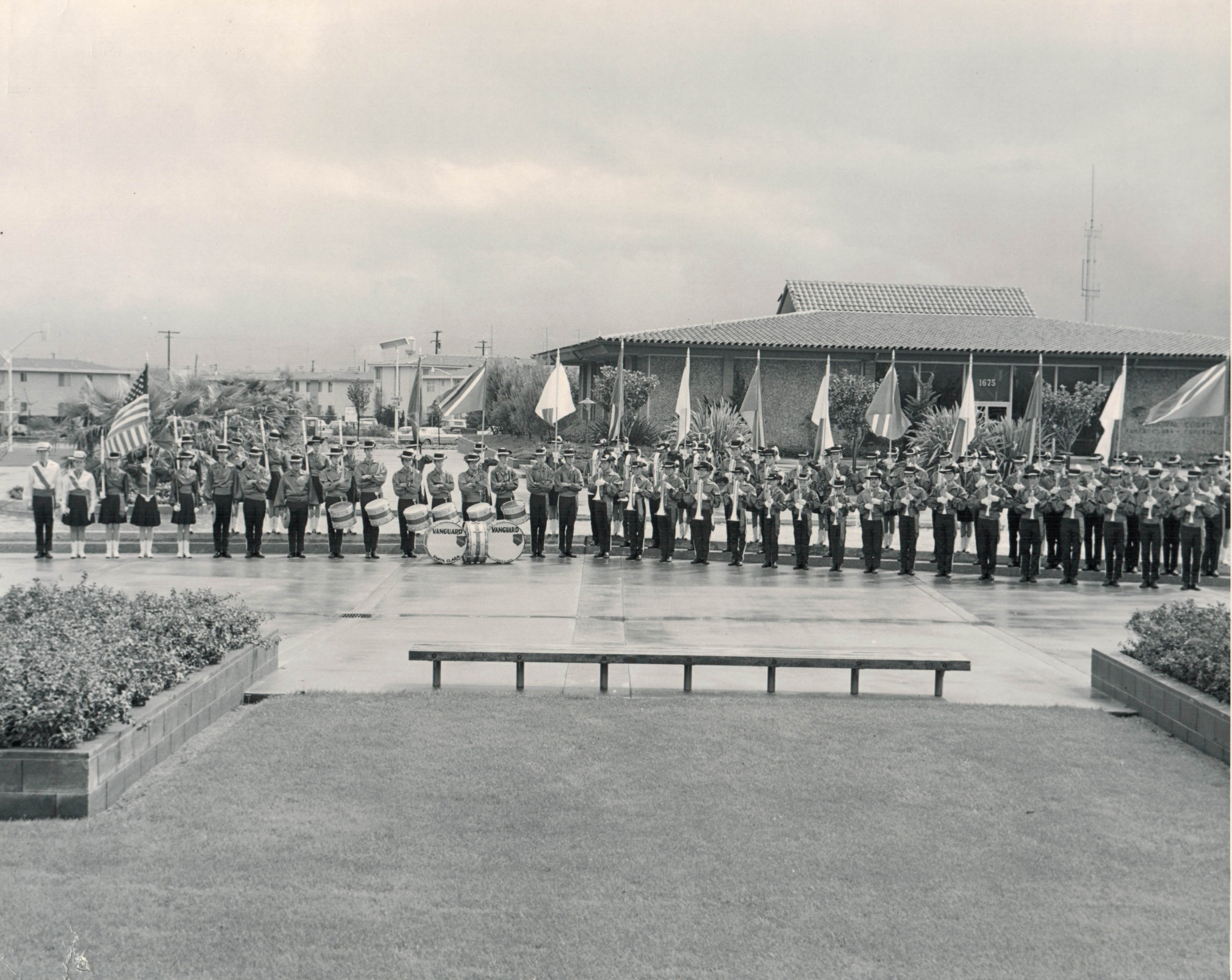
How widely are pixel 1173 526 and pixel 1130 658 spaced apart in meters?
9.12

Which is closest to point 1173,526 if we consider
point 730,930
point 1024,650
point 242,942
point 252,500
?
point 1024,650

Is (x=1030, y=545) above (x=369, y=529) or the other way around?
above

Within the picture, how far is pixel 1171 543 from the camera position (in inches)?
685

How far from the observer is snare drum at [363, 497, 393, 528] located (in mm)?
17516

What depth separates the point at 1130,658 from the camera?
9211 millimetres

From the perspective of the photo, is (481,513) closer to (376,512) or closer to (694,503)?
(376,512)

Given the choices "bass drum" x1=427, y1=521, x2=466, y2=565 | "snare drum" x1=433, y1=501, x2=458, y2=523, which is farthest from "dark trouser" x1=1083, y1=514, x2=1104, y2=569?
"snare drum" x1=433, y1=501, x2=458, y2=523

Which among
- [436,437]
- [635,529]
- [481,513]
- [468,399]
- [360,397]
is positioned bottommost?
[635,529]

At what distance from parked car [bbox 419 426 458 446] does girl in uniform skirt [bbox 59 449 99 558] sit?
103ft

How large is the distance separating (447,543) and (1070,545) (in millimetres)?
8737

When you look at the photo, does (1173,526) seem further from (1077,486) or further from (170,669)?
(170,669)

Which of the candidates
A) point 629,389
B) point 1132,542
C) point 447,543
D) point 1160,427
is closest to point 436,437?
point 629,389

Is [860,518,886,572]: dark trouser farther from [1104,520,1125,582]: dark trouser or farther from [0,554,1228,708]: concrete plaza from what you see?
[1104,520,1125,582]: dark trouser

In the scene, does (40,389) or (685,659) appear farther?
(40,389)
